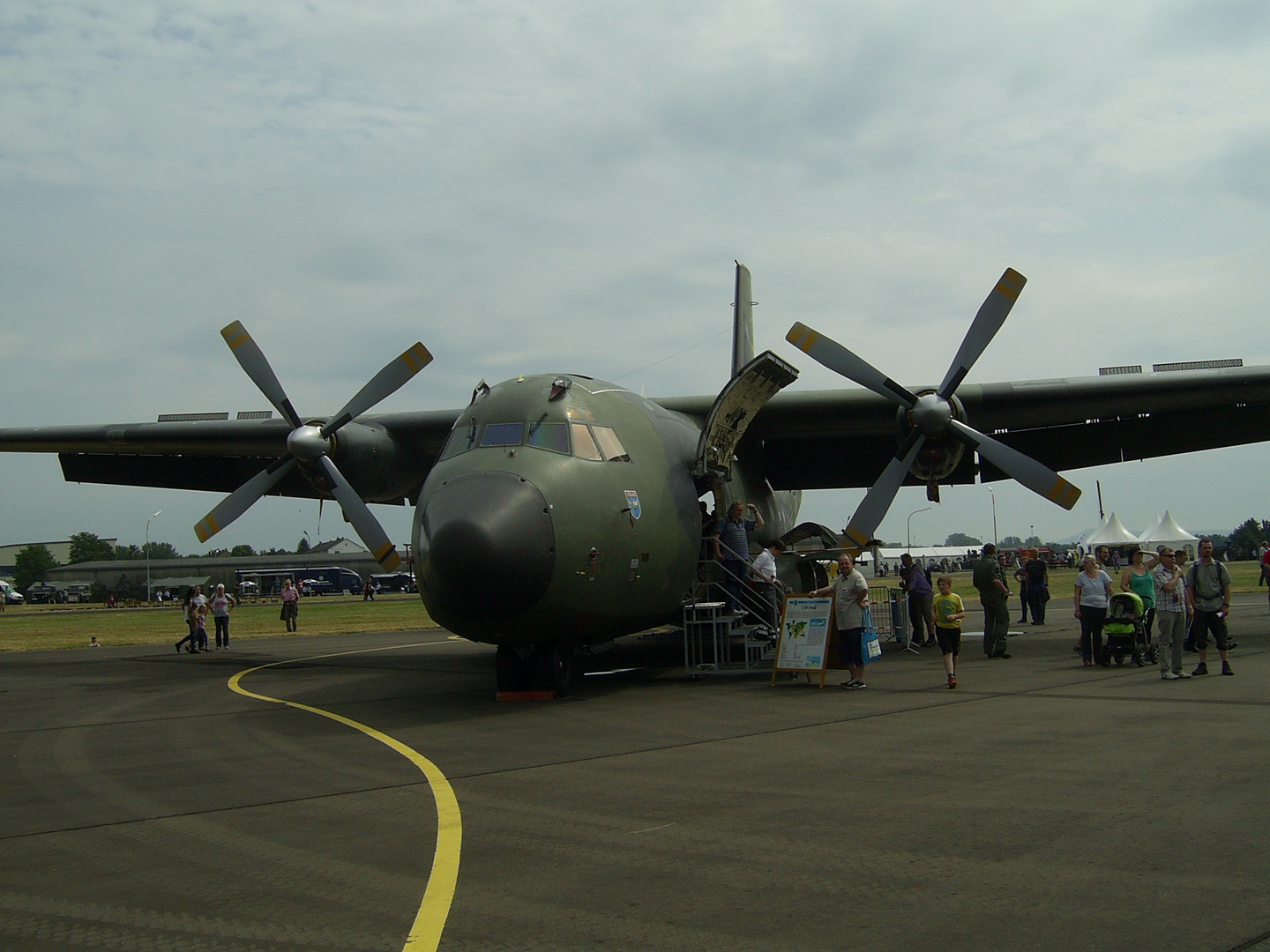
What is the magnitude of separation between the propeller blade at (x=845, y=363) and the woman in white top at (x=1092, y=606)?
4.08 m

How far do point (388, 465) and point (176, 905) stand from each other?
1513 cm

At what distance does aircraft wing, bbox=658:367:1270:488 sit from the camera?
17.0m

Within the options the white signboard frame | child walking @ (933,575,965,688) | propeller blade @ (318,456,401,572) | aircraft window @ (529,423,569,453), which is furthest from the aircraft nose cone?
propeller blade @ (318,456,401,572)

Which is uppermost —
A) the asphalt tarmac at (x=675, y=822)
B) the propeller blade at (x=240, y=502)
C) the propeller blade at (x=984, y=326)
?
the propeller blade at (x=984, y=326)

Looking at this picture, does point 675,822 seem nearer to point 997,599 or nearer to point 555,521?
point 555,521

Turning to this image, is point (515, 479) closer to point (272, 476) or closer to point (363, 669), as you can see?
point (363, 669)

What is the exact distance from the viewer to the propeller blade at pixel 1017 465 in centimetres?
1641

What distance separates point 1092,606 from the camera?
1412 cm

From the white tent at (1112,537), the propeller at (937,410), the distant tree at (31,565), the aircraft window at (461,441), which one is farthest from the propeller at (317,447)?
the distant tree at (31,565)

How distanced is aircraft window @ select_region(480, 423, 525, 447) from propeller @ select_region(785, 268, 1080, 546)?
251 inches

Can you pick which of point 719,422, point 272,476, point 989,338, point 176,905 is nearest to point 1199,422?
point 989,338

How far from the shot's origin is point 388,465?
1945 cm

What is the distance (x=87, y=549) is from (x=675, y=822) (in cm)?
16477

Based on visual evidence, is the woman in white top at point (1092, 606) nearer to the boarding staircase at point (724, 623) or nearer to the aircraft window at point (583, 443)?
the boarding staircase at point (724, 623)
